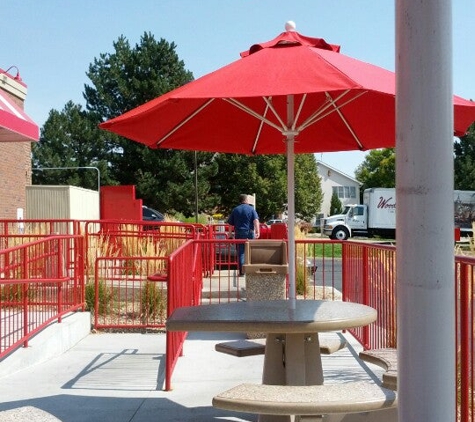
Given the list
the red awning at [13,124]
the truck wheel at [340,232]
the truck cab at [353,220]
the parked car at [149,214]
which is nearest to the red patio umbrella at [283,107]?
the red awning at [13,124]

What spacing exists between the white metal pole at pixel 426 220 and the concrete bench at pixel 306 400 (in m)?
1.30

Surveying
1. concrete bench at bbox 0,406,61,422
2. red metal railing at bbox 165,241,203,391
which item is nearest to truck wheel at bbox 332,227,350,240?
red metal railing at bbox 165,241,203,391

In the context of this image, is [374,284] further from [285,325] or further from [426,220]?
[426,220]

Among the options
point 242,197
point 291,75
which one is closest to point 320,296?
point 242,197

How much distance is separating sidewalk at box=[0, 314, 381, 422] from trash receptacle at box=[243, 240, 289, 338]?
2.69ft

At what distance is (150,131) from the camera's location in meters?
6.12

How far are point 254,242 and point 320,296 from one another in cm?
401

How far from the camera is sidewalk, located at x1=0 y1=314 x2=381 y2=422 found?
17.9 ft

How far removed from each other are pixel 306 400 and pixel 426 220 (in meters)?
1.67

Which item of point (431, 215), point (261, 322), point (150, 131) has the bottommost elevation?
point (261, 322)

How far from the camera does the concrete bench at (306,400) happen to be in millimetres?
3447

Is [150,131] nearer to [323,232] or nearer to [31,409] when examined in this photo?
[31,409]

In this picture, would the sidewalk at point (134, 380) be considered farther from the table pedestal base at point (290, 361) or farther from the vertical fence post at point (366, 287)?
the table pedestal base at point (290, 361)

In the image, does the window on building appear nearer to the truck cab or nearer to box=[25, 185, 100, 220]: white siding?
the truck cab
